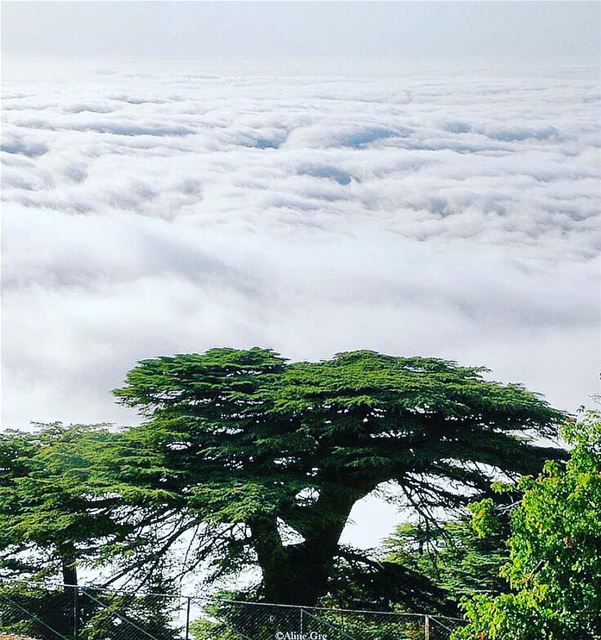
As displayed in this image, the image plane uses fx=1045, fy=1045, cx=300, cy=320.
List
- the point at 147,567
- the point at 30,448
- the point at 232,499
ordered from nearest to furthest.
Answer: the point at 232,499 < the point at 147,567 < the point at 30,448

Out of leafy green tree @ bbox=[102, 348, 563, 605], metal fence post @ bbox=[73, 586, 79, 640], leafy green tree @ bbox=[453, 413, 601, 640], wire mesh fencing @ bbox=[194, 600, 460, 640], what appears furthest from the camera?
leafy green tree @ bbox=[102, 348, 563, 605]

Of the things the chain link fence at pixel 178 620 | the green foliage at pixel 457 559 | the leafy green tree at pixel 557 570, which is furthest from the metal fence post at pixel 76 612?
the leafy green tree at pixel 557 570

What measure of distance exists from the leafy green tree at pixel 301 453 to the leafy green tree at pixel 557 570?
332 inches

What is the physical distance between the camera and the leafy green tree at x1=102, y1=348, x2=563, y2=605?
66.5 feet

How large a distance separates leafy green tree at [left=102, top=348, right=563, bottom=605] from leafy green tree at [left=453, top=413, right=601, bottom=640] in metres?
8.44

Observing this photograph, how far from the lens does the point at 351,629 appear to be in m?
17.4

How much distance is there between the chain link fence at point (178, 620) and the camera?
17.3 metres

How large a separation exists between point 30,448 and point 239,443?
6124 mm

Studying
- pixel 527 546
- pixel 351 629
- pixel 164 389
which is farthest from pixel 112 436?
pixel 527 546

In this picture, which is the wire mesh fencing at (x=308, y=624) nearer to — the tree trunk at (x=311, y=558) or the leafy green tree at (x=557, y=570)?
the tree trunk at (x=311, y=558)

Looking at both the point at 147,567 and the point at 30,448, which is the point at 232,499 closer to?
the point at 147,567

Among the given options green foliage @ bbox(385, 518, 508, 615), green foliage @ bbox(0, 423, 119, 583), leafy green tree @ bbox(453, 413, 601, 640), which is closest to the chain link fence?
green foliage @ bbox(0, 423, 119, 583)

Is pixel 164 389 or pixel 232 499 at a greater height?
pixel 164 389

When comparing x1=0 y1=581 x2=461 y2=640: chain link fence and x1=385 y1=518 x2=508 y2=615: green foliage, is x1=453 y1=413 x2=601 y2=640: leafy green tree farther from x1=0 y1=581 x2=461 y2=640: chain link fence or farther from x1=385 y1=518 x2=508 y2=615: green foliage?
x1=385 y1=518 x2=508 y2=615: green foliage
